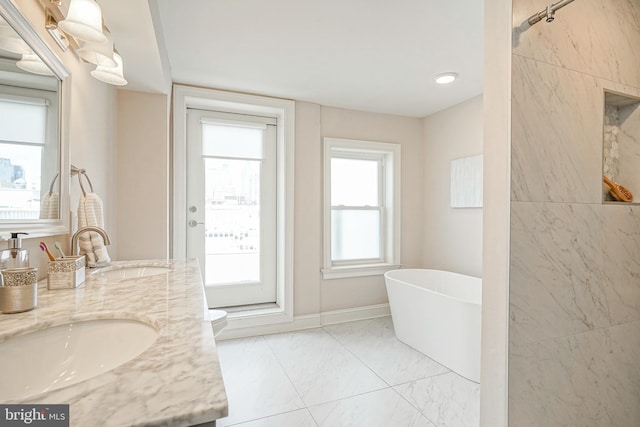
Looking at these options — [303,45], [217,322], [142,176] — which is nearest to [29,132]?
[217,322]

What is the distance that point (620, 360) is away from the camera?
4.94 ft

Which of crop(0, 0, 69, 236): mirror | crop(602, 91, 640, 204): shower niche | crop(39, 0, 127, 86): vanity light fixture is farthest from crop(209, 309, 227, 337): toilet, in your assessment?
crop(602, 91, 640, 204): shower niche

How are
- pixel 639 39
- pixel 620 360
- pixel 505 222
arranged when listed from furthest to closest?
pixel 639 39 → pixel 620 360 → pixel 505 222

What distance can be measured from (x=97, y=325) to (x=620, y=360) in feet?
7.19

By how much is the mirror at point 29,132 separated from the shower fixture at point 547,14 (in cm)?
179

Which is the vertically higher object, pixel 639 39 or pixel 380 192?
pixel 639 39

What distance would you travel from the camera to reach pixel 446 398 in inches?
77.0

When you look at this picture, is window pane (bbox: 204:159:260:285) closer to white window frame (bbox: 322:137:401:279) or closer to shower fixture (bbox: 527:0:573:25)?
white window frame (bbox: 322:137:401:279)

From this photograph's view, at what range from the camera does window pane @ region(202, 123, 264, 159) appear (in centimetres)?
299

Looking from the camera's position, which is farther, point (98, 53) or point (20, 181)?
point (98, 53)

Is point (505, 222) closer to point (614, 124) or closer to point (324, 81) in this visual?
point (614, 124)

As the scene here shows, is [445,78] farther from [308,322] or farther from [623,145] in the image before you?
[308,322]

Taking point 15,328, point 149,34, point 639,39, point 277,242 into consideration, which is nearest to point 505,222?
point 639,39

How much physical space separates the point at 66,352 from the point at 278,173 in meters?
2.59
